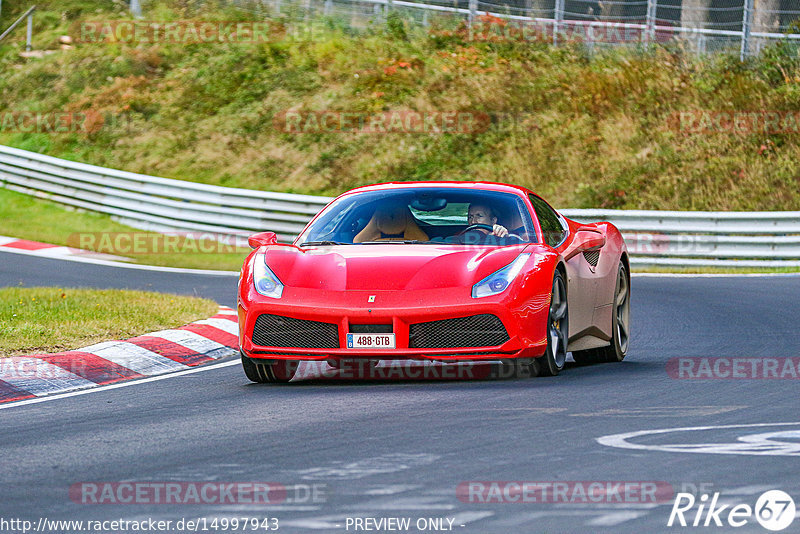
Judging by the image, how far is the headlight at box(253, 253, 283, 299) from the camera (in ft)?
27.4

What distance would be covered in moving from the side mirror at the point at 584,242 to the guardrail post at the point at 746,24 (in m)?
19.1

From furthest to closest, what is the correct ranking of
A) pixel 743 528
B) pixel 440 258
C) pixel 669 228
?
pixel 669 228 → pixel 440 258 → pixel 743 528

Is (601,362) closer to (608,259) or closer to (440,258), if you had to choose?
(608,259)

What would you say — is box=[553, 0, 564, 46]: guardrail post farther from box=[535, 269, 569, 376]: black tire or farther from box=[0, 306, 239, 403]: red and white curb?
box=[535, 269, 569, 376]: black tire

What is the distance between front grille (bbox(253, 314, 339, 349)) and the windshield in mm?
894

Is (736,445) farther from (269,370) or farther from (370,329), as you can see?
(269,370)

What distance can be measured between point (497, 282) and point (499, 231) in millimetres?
935

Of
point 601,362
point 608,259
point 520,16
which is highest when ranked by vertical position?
point 520,16

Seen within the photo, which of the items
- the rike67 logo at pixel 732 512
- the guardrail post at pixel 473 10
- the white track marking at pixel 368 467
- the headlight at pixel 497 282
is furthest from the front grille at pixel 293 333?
the guardrail post at pixel 473 10

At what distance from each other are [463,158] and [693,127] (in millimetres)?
4563

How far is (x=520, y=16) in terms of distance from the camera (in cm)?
3172

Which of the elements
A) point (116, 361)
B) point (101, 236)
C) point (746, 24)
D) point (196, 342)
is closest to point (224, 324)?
point (196, 342)

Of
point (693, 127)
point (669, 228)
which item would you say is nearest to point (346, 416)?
point (669, 228)

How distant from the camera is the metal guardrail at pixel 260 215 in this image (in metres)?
20.1
